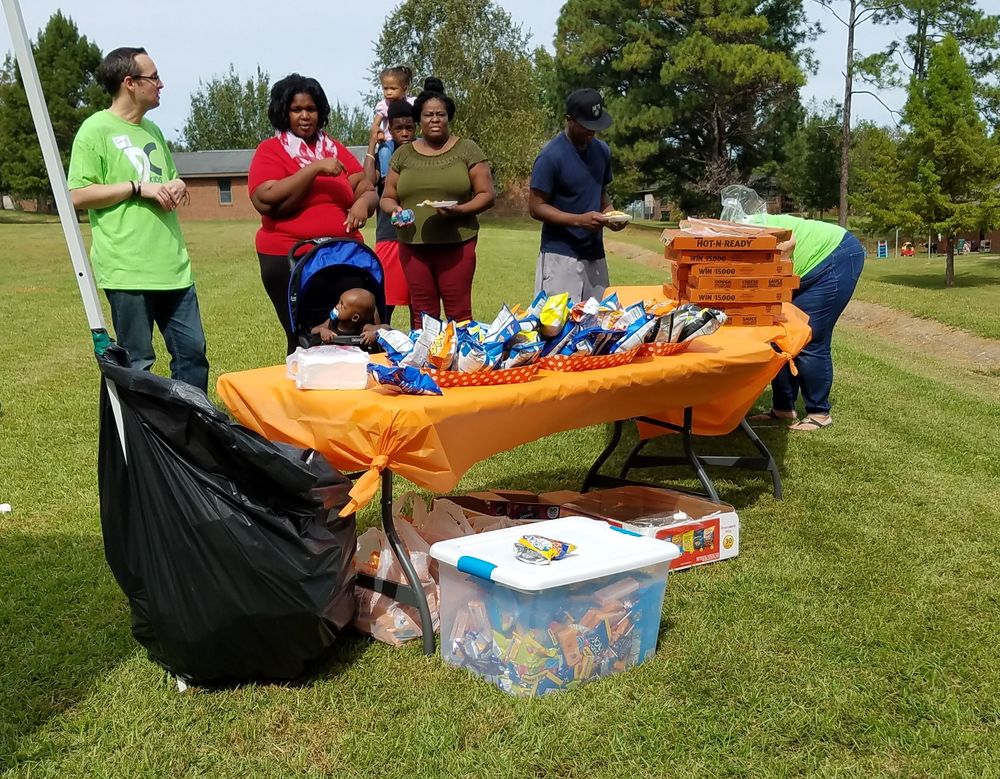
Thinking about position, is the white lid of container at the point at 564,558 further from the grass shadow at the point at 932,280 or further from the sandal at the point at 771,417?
the grass shadow at the point at 932,280

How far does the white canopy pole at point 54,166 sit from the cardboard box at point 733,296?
9.02 feet

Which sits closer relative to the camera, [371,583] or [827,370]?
[371,583]

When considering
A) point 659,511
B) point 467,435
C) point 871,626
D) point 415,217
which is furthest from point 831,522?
point 415,217

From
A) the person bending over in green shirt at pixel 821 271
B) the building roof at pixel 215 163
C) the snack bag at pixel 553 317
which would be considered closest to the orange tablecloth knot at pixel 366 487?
the snack bag at pixel 553 317

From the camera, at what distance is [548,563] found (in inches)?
106

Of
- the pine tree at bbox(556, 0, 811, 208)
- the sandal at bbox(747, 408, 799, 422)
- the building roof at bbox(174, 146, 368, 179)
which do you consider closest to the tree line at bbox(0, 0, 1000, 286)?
the pine tree at bbox(556, 0, 811, 208)

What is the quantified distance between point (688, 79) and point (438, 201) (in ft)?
105

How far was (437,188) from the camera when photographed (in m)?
5.08

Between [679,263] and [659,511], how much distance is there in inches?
47.0

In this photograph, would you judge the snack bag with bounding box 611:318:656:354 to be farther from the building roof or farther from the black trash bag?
the building roof

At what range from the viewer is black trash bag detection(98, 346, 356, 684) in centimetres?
246

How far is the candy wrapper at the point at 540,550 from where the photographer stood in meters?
2.72

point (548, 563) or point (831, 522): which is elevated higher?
point (548, 563)

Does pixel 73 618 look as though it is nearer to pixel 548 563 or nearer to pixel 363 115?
pixel 548 563
